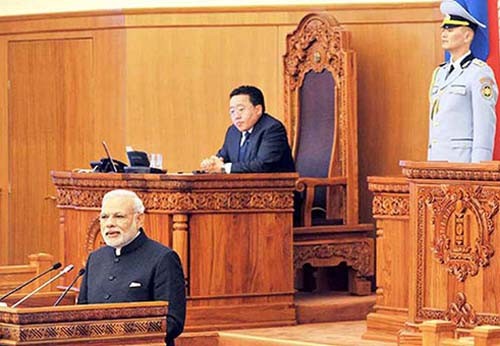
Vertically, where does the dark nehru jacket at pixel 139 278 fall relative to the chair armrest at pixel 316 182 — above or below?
below

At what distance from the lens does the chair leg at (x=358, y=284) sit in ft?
33.0

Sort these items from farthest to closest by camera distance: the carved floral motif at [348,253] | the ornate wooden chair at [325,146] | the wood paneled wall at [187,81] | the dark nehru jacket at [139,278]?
the wood paneled wall at [187,81] < the ornate wooden chair at [325,146] < the carved floral motif at [348,253] < the dark nehru jacket at [139,278]

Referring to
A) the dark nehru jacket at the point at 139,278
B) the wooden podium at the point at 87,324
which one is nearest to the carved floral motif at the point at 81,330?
the wooden podium at the point at 87,324

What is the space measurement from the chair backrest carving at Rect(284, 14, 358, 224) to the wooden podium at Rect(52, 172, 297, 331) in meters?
1.10

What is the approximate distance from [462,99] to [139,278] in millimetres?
2299

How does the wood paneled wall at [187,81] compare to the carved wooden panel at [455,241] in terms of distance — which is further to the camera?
the wood paneled wall at [187,81]

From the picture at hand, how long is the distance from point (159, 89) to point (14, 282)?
127 inches

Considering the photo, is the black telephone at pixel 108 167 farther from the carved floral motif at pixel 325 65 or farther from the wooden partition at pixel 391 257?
the carved floral motif at pixel 325 65

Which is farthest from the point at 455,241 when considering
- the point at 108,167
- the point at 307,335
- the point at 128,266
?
the point at 108,167

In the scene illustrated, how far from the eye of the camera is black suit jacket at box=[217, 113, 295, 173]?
371 inches

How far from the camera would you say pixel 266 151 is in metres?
9.46

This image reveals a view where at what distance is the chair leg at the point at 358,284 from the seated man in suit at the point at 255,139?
901 millimetres

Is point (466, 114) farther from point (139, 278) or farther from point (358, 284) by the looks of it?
point (139, 278)

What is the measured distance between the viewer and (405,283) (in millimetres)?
8750
